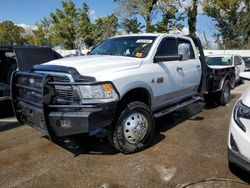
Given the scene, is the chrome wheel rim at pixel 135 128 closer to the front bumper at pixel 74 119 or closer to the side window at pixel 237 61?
the front bumper at pixel 74 119

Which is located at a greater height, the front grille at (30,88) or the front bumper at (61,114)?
the front grille at (30,88)

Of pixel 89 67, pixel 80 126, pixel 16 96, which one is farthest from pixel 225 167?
pixel 16 96

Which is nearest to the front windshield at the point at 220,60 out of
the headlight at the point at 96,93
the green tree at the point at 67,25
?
the headlight at the point at 96,93

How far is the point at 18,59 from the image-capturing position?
6629mm

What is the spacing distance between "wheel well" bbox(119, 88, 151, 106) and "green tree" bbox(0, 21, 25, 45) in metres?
68.0

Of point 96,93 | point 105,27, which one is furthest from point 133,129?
point 105,27

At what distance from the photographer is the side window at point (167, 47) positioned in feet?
18.2

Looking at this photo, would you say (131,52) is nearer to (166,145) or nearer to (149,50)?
(149,50)

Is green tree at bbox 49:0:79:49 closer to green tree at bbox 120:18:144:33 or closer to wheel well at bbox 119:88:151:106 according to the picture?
green tree at bbox 120:18:144:33

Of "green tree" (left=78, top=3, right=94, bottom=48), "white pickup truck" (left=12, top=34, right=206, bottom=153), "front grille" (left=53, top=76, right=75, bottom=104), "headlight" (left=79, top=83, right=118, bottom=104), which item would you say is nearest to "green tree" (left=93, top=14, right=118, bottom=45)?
"green tree" (left=78, top=3, right=94, bottom=48)

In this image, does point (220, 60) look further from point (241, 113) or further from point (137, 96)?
point (241, 113)

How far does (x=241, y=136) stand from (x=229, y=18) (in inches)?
1468

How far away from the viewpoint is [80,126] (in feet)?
13.1

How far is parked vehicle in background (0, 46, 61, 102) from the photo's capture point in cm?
661
